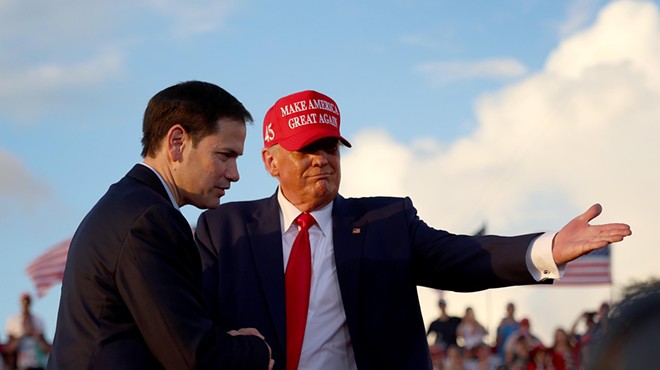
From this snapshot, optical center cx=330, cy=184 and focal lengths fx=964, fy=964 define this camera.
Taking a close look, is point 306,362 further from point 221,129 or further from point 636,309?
point 636,309

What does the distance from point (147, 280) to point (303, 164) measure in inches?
63.3

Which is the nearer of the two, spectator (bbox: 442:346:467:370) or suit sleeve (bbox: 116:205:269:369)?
→ suit sleeve (bbox: 116:205:269:369)

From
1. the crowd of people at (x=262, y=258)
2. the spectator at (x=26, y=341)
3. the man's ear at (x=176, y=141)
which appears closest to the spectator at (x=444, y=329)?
the spectator at (x=26, y=341)

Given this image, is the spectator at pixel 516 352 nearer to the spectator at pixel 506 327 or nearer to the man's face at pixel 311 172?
the spectator at pixel 506 327

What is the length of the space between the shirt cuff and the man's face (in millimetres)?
932

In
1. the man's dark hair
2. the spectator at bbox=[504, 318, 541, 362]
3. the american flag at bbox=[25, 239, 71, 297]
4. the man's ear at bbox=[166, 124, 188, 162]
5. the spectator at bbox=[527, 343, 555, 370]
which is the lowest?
the spectator at bbox=[527, 343, 555, 370]

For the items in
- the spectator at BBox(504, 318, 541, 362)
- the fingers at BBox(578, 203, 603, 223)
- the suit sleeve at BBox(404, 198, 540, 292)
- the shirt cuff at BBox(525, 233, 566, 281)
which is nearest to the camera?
the fingers at BBox(578, 203, 603, 223)

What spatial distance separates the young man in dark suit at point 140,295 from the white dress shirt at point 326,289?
1007 millimetres

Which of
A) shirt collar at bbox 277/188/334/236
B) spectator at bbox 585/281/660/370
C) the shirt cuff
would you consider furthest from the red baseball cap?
spectator at bbox 585/281/660/370

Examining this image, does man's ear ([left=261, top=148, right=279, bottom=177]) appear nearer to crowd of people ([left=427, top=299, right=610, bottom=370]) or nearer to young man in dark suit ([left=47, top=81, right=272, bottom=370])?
young man in dark suit ([left=47, top=81, right=272, bottom=370])

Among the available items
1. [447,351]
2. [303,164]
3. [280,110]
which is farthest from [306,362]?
[447,351]

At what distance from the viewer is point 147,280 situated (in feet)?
9.35

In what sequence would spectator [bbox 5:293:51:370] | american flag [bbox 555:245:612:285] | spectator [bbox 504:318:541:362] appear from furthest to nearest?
1. american flag [bbox 555:245:612:285]
2. spectator [bbox 504:318:541:362]
3. spectator [bbox 5:293:51:370]

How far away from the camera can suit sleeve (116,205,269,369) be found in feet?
9.35
